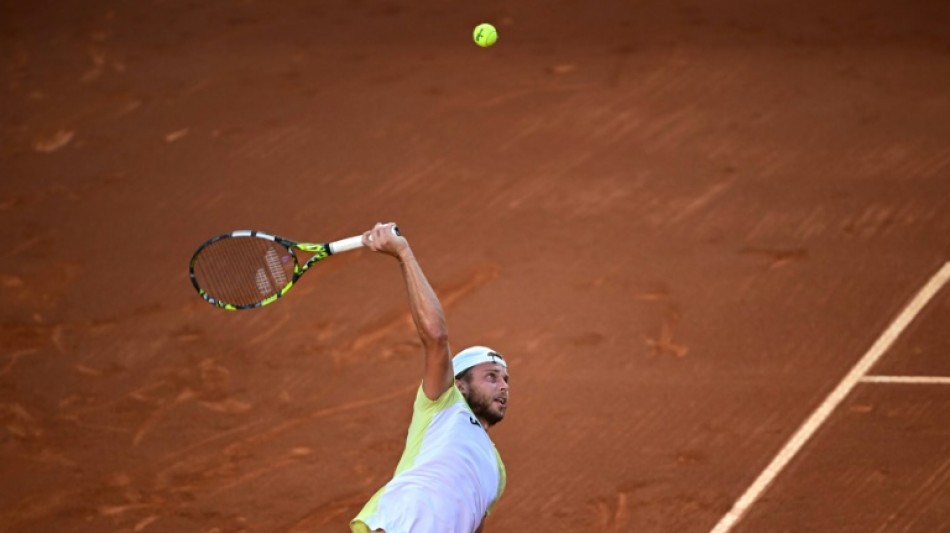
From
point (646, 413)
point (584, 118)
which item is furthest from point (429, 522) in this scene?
point (584, 118)

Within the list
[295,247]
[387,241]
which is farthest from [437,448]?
Result: [295,247]

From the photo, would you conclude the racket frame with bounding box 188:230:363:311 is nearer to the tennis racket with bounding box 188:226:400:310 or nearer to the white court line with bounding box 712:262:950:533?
the tennis racket with bounding box 188:226:400:310

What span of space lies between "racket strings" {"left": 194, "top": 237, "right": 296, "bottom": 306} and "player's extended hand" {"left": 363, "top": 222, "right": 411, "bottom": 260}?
1.06 meters

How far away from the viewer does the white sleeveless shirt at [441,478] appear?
177 inches

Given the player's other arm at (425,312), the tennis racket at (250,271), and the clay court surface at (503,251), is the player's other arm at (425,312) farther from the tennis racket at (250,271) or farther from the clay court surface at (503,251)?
the clay court surface at (503,251)

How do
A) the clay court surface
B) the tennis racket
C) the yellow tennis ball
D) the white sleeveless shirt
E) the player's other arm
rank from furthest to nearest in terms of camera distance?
the yellow tennis ball, the clay court surface, the tennis racket, the player's other arm, the white sleeveless shirt

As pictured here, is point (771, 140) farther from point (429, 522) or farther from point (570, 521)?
point (429, 522)

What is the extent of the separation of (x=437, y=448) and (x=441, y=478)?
Answer: 0.42 ft

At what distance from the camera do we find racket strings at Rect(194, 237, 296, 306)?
5.80m

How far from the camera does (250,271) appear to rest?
19.1 feet

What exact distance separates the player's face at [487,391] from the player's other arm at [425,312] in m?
0.27

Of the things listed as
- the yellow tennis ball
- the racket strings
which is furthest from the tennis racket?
the yellow tennis ball

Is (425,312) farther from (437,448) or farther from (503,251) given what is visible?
(503,251)

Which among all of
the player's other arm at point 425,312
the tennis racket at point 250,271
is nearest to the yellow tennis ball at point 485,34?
the tennis racket at point 250,271
